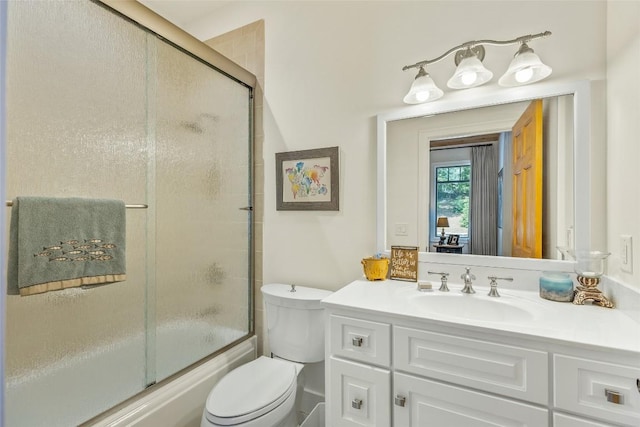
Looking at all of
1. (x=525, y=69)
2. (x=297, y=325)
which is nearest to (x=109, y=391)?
(x=297, y=325)

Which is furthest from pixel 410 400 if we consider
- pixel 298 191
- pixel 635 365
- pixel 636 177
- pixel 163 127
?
pixel 163 127

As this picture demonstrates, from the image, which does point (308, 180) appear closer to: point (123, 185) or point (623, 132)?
point (123, 185)

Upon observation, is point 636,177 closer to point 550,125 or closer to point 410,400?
point 550,125

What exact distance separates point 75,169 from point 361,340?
4.10 feet

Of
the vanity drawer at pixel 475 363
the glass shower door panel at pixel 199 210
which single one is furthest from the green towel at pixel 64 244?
the vanity drawer at pixel 475 363

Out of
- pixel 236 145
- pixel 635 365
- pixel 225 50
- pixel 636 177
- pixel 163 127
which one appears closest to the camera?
pixel 635 365

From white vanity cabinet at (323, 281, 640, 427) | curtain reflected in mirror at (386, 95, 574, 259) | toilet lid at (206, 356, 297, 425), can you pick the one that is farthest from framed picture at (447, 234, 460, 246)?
toilet lid at (206, 356, 297, 425)

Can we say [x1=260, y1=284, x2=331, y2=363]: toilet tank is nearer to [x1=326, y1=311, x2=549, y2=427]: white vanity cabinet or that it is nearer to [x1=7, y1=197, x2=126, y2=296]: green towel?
[x1=326, y1=311, x2=549, y2=427]: white vanity cabinet

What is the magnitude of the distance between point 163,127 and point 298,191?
764 millimetres

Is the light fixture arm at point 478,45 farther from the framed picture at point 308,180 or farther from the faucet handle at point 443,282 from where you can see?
the faucet handle at point 443,282

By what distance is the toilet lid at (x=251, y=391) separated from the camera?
45.6 inches

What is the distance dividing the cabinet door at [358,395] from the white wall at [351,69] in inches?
23.6

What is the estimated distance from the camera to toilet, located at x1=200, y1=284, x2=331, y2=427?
1182mm

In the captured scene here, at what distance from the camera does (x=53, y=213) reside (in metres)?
1.07
